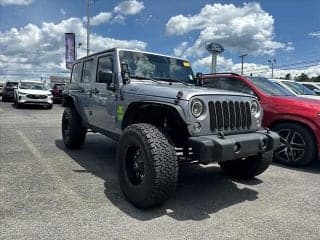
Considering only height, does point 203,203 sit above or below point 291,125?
below

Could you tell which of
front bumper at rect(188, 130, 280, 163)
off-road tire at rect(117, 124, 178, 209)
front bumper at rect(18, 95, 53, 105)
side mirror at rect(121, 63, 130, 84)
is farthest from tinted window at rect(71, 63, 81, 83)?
front bumper at rect(18, 95, 53, 105)

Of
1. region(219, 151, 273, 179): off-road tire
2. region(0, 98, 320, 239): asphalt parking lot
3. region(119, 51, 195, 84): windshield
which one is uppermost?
region(119, 51, 195, 84): windshield

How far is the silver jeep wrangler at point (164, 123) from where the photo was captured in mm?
3963

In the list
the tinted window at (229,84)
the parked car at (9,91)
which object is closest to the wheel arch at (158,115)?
the tinted window at (229,84)

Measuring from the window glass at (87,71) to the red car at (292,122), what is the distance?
2109mm

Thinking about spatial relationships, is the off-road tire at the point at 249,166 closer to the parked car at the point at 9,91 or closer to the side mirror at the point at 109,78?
the side mirror at the point at 109,78

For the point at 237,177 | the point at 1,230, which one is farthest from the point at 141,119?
the point at 1,230

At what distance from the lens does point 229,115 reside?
4.39 m

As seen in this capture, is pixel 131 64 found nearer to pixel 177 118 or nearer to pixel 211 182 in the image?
pixel 177 118

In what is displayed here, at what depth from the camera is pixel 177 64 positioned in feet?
20.2

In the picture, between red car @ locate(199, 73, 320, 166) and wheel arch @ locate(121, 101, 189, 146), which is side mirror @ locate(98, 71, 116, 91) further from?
red car @ locate(199, 73, 320, 166)

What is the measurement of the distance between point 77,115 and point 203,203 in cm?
389

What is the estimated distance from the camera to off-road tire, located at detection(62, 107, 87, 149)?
7277 millimetres

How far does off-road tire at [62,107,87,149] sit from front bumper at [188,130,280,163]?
3.86m
